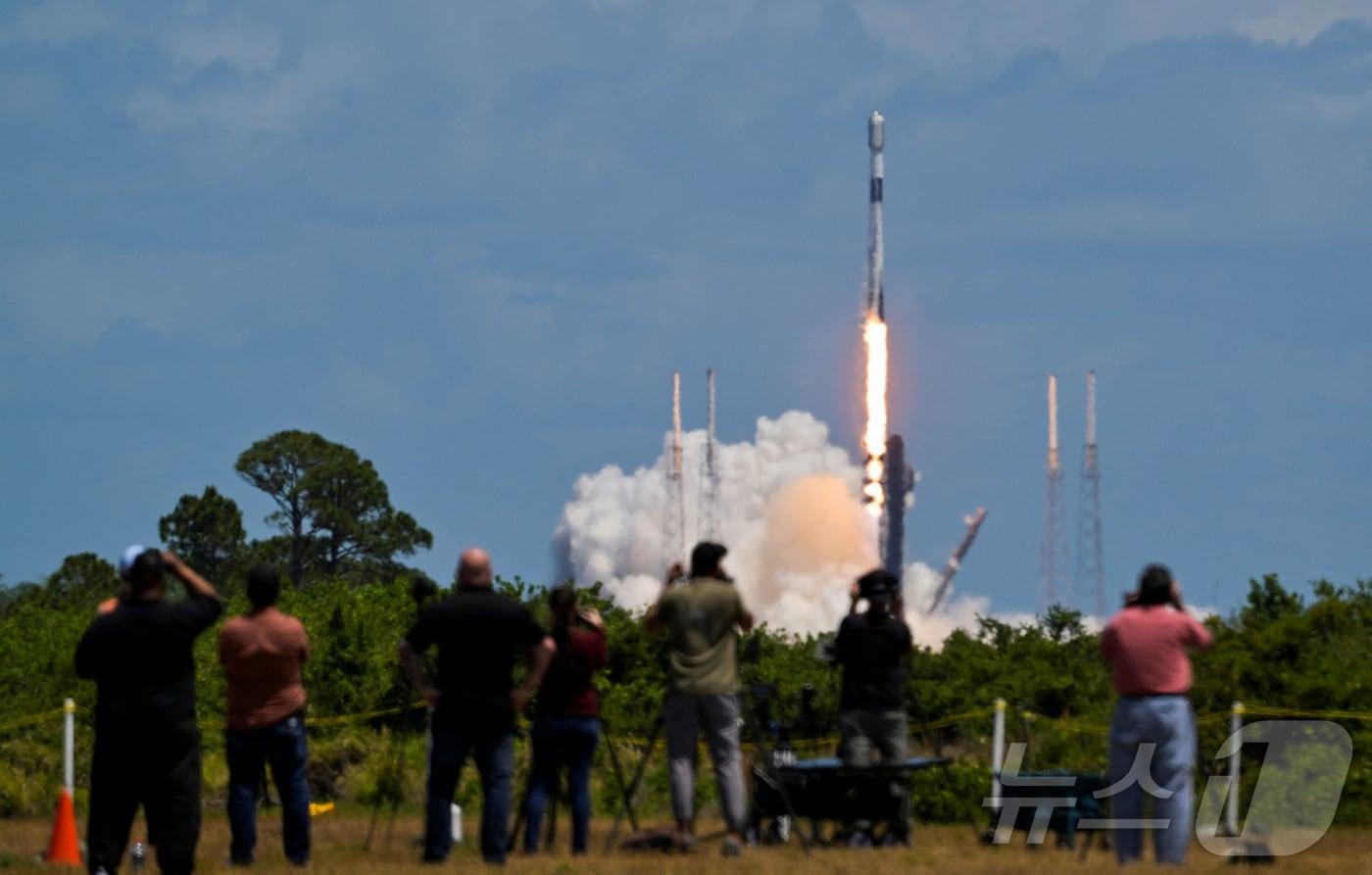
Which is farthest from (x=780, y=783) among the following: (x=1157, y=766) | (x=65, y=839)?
(x=65, y=839)

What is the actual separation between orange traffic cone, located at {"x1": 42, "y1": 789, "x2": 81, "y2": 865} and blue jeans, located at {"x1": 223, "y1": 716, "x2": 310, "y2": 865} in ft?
8.37

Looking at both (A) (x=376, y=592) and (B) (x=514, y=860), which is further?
(A) (x=376, y=592)

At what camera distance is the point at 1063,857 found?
14.6 metres

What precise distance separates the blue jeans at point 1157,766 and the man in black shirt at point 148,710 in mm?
5760

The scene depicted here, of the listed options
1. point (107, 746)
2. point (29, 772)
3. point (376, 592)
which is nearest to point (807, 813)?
point (107, 746)

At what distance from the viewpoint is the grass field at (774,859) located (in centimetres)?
1366

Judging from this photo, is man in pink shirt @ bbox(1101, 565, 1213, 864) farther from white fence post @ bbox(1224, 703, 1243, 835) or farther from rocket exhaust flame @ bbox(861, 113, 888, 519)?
rocket exhaust flame @ bbox(861, 113, 888, 519)

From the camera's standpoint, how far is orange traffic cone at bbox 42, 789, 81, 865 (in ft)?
55.6

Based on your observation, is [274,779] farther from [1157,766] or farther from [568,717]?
[1157,766]

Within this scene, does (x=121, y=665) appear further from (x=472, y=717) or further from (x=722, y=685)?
(x=722, y=685)

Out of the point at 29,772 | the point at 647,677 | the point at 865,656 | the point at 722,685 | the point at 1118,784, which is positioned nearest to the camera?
the point at 1118,784

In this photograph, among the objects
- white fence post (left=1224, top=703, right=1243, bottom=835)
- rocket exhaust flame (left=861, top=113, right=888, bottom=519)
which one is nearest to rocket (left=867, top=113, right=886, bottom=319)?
rocket exhaust flame (left=861, top=113, right=888, bottom=519)

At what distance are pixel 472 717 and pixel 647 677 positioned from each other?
18703 millimetres

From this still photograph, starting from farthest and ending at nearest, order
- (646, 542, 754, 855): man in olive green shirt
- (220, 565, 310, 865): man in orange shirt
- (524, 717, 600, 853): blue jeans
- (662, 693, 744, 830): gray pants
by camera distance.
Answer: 1. (524, 717, 600, 853): blue jeans
2. (662, 693, 744, 830): gray pants
3. (646, 542, 754, 855): man in olive green shirt
4. (220, 565, 310, 865): man in orange shirt
